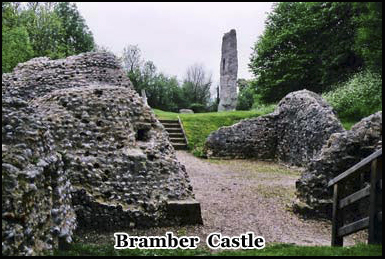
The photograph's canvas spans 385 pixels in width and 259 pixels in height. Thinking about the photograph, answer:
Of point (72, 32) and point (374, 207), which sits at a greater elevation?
point (72, 32)

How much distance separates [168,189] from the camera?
687 cm

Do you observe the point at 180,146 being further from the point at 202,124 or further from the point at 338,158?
the point at 338,158

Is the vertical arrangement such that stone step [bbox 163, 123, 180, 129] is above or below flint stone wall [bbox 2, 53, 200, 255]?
above

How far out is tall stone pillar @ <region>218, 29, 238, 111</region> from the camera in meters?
28.6

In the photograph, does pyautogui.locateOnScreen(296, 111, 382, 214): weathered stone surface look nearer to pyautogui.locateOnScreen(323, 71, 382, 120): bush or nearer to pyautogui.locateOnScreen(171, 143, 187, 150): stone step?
pyautogui.locateOnScreen(323, 71, 382, 120): bush

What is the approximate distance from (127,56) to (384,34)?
36826 mm

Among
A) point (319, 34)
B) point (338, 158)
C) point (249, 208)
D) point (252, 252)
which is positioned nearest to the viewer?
point (252, 252)

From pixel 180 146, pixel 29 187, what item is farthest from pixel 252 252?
pixel 180 146

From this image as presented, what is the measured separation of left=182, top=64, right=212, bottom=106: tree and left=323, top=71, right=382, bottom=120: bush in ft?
84.5

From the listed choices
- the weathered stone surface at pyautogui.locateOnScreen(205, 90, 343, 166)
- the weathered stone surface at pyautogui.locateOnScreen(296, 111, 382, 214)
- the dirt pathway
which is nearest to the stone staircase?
the weathered stone surface at pyautogui.locateOnScreen(205, 90, 343, 166)

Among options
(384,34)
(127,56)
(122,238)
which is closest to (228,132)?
(122,238)

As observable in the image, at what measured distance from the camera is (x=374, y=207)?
443 centimetres

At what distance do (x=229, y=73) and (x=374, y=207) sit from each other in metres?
25.1

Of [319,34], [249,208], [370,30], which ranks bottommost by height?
[249,208]
